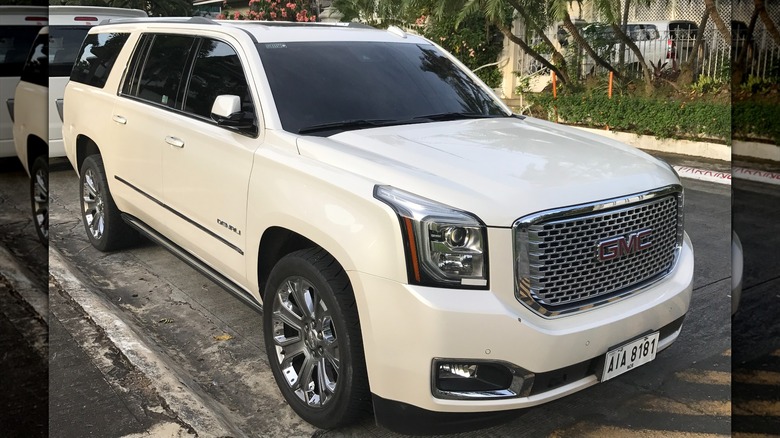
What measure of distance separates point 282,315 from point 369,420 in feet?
2.13

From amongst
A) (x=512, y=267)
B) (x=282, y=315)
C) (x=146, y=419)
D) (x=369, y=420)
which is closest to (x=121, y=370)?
(x=146, y=419)

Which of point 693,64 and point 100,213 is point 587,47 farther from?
point 100,213

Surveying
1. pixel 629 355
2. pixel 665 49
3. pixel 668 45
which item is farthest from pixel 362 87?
pixel 665 49

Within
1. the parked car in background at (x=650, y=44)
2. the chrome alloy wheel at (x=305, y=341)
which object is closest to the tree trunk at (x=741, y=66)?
the chrome alloy wheel at (x=305, y=341)

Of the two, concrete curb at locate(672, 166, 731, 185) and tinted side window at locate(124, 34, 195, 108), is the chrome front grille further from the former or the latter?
concrete curb at locate(672, 166, 731, 185)

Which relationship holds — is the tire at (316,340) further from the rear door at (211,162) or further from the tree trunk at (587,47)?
the tree trunk at (587,47)

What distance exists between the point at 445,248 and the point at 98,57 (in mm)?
4566

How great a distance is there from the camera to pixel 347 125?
3.98m

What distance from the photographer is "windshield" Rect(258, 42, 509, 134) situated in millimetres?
4023

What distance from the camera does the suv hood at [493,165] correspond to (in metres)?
2.93

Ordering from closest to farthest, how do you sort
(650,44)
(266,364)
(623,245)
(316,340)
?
(623,245)
(316,340)
(266,364)
(650,44)

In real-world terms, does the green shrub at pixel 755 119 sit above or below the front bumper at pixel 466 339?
above

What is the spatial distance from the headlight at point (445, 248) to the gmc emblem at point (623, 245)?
0.60m

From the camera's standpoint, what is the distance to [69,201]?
329 inches
